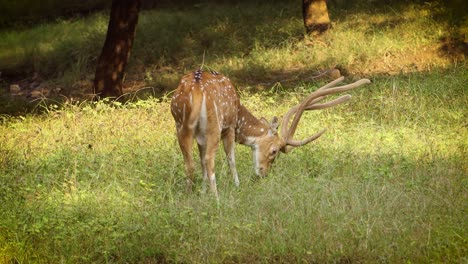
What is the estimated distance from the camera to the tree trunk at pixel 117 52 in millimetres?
13250

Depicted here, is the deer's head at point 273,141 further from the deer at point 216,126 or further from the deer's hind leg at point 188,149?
the deer's hind leg at point 188,149

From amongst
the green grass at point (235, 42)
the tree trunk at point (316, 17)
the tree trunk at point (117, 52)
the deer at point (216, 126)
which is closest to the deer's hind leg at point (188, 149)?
the deer at point (216, 126)

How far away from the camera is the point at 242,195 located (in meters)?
7.87

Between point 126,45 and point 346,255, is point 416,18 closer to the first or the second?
point 126,45

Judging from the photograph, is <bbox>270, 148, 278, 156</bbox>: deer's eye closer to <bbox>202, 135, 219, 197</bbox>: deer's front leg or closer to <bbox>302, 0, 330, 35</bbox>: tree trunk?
<bbox>202, 135, 219, 197</bbox>: deer's front leg

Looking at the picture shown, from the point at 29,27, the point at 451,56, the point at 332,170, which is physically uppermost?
the point at 332,170

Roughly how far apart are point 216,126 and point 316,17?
7872 millimetres

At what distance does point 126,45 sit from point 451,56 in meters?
→ 5.19

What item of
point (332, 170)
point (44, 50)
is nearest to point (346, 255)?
point (332, 170)

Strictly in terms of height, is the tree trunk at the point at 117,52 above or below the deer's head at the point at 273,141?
below

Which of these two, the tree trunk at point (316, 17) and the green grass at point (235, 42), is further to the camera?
the tree trunk at point (316, 17)

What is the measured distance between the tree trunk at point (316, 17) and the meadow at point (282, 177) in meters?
0.47

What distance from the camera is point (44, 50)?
56.6 ft

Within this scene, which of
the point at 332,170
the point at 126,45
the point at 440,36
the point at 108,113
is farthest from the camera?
the point at 440,36
